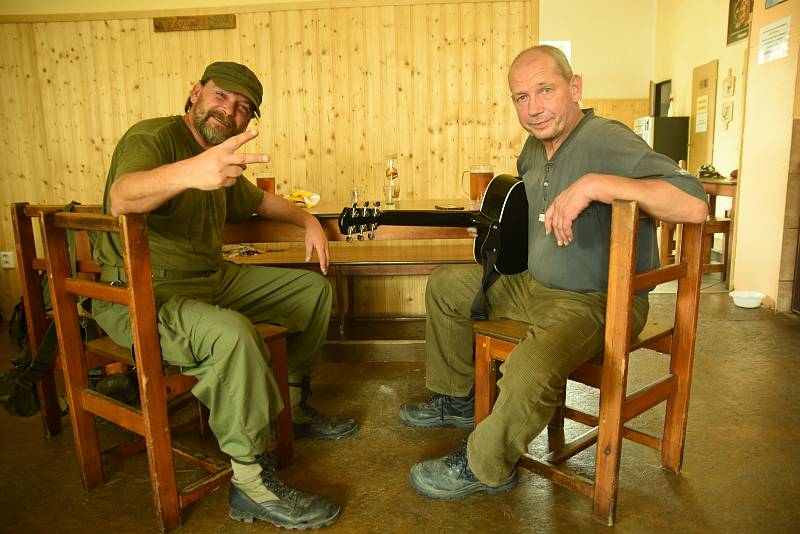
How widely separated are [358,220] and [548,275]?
791 millimetres

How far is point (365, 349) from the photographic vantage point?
314 centimetres

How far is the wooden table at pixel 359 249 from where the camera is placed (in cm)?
248

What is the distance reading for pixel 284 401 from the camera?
6.62ft

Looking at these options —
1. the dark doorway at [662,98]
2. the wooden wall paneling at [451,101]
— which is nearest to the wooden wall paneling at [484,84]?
the wooden wall paneling at [451,101]

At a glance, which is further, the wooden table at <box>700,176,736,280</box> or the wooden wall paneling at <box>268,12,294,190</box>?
the wooden table at <box>700,176,736,280</box>

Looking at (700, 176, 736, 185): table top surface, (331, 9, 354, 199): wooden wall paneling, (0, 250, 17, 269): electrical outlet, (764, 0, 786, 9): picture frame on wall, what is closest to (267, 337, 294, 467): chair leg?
(331, 9, 354, 199): wooden wall paneling

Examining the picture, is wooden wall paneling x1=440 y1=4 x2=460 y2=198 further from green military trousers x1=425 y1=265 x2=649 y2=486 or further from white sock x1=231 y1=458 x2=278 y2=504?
white sock x1=231 y1=458 x2=278 y2=504

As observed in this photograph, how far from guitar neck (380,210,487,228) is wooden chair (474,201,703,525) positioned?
57 centimetres

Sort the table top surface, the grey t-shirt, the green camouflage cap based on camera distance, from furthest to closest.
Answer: the table top surface
the green camouflage cap
the grey t-shirt

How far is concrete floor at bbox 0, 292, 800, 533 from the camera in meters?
1.72

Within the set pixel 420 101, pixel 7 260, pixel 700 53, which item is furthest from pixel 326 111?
pixel 700 53

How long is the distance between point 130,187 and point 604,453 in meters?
1.46

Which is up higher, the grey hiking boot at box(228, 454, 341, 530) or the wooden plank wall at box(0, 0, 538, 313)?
the wooden plank wall at box(0, 0, 538, 313)

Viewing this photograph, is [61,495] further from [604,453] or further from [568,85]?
[568,85]
